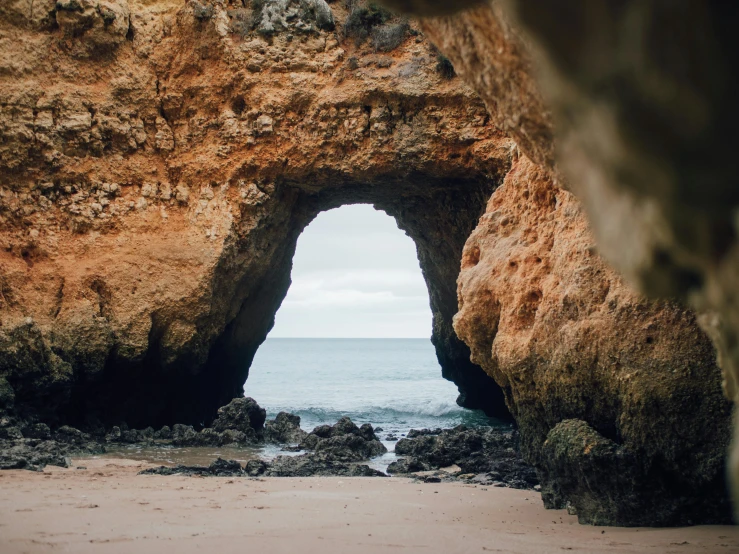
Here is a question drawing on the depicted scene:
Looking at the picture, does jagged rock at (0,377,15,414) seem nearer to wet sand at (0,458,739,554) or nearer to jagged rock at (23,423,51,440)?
jagged rock at (23,423,51,440)

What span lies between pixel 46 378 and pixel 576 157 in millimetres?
12638

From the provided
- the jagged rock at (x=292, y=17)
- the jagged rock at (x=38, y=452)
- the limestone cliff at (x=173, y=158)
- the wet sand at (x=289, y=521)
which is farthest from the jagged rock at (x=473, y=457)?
the jagged rock at (x=292, y=17)

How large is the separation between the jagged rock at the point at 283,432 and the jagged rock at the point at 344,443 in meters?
0.52

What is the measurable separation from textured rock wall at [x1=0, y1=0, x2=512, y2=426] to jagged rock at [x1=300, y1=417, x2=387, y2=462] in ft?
10.1

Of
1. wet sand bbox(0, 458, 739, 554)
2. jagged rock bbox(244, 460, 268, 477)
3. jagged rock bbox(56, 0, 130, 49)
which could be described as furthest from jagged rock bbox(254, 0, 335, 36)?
wet sand bbox(0, 458, 739, 554)

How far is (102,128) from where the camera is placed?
13977 millimetres

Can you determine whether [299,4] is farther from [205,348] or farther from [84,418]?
[84,418]

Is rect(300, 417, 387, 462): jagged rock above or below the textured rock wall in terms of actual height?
below

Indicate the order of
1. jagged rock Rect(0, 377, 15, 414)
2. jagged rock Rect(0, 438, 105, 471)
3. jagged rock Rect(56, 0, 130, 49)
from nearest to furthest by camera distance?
jagged rock Rect(0, 438, 105, 471) → jagged rock Rect(0, 377, 15, 414) → jagged rock Rect(56, 0, 130, 49)

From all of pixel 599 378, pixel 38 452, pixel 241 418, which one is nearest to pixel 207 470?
pixel 38 452

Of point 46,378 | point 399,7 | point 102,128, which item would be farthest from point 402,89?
point 399,7

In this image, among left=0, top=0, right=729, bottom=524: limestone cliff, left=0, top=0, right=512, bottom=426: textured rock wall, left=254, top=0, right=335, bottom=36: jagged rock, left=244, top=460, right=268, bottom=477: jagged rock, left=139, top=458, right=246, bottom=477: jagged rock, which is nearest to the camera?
left=139, top=458, right=246, bottom=477: jagged rock

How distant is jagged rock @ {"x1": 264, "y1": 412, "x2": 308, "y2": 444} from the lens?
1427cm

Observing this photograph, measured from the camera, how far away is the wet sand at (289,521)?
4639 millimetres
